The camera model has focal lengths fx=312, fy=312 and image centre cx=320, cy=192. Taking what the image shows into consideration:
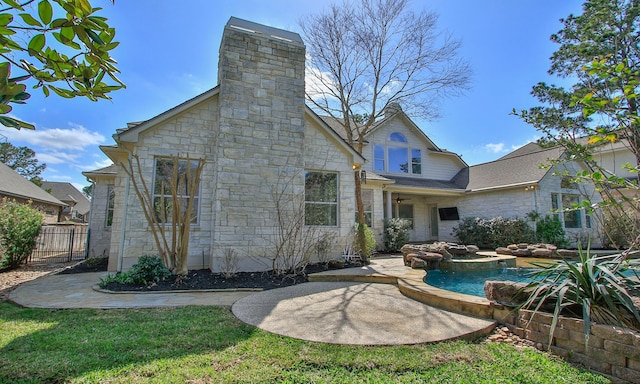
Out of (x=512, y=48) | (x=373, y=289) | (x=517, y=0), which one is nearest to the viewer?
(x=373, y=289)

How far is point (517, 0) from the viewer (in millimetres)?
9008

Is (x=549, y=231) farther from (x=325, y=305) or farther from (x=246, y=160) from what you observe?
(x=246, y=160)

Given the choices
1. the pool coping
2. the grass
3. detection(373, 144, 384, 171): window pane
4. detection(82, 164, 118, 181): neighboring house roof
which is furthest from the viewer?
detection(373, 144, 384, 171): window pane

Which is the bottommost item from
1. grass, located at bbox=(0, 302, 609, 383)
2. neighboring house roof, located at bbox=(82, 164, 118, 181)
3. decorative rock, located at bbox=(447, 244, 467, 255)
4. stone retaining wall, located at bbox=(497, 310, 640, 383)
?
grass, located at bbox=(0, 302, 609, 383)

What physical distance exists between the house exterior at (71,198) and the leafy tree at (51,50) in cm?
4616

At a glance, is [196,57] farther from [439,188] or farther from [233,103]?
[439,188]

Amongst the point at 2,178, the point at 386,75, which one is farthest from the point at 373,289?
the point at 2,178

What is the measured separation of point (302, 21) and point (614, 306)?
14458mm

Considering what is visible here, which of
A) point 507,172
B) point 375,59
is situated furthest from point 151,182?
point 507,172

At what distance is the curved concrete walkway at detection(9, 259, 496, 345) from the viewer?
3.65 meters

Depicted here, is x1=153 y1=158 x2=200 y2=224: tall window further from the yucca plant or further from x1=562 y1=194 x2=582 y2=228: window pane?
x1=562 y1=194 x2=582 y2=228: window pane

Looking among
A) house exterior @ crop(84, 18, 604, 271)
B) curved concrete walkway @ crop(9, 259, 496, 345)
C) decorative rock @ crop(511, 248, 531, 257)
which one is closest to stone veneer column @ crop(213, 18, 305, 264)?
house exterior @ crop(84, 18, 604, 271)

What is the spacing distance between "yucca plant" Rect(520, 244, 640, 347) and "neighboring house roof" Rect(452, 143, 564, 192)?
11.6m

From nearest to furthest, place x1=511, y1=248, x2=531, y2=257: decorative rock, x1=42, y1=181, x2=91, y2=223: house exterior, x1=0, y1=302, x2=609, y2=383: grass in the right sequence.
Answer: x1=0, y1=302, x2=609, y2=383: grass
x1=511, y1=248, x2=531, y2=257: decorative rock
x1=42, y1=181, x2=91, y2=223: house exterior
